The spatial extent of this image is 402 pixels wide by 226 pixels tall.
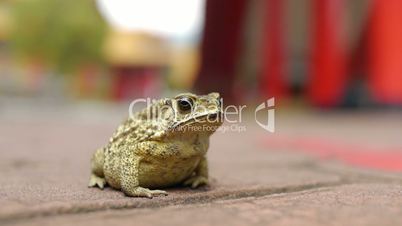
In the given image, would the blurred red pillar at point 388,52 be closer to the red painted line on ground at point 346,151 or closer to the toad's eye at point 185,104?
the red painted line on ground at point 346,151

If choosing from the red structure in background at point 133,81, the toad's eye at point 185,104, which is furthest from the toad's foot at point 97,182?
the red structure in background at point 133,81

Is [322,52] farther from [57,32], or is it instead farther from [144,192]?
[57,32]

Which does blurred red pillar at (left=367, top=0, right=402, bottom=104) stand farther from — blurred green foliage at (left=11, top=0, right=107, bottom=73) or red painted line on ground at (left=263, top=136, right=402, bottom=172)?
blurred green foliage at (left=11, top=0, right=107, bottom=73)

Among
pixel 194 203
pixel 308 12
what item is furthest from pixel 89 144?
pixel 308 12

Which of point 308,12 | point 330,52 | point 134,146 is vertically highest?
point 308,12

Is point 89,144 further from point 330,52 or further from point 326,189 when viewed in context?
point 330,52
